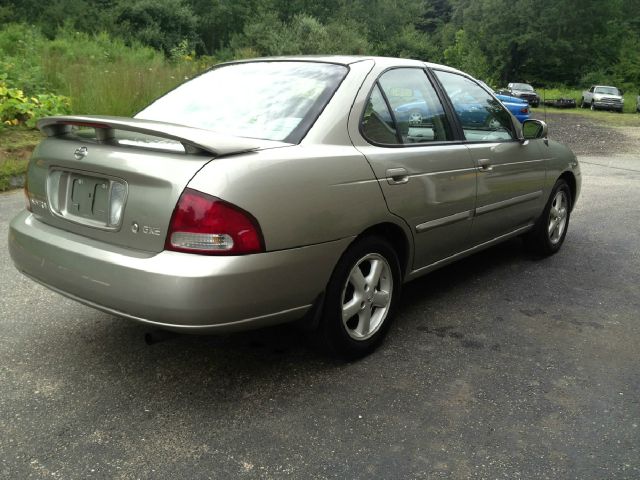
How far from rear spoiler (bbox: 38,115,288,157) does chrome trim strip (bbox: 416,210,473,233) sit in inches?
42.9

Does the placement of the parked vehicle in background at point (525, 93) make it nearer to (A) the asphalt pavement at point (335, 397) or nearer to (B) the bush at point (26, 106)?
(B) the bush at point (26, 106)

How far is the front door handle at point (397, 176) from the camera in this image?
3.18 meters

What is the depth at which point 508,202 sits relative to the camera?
4.34 m

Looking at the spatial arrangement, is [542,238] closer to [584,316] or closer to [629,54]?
[584,316]

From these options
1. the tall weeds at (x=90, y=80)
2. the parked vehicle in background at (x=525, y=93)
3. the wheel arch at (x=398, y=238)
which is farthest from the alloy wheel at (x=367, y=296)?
the parked vehicle in background at (x=525, y=93)

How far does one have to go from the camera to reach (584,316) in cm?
392

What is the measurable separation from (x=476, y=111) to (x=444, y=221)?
102 centimetres

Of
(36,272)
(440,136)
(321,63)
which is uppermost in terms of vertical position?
(321,63)

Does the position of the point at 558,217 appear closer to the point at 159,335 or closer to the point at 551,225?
the point at 551,225

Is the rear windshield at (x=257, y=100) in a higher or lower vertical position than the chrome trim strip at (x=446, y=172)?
higher

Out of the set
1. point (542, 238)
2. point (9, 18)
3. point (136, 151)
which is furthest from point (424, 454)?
point (9, 18)

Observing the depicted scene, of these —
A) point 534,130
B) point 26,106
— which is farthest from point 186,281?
point 26,106

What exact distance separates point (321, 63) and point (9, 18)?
3165 cm

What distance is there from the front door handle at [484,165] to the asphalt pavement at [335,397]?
2.98ft
